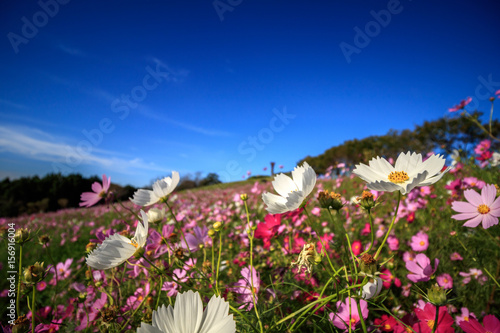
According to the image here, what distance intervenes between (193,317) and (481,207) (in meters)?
0.93

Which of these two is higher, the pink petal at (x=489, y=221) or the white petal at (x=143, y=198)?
the white petal at (x=143, y=198)

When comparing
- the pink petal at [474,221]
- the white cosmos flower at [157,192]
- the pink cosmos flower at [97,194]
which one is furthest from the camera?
the pink cosmos flower at [97,194]

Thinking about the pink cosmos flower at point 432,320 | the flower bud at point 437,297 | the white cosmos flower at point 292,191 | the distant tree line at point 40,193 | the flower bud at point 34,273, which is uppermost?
the distant tree line at point 40,193

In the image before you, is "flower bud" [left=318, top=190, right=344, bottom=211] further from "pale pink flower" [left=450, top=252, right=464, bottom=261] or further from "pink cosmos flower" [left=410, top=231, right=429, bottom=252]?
"pale pink flower" [left=450, top=252, right=464, bottom=261]

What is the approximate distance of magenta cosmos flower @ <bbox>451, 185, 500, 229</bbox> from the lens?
68 centimetres

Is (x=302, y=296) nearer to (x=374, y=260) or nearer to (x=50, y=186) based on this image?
(x=374, y=260)

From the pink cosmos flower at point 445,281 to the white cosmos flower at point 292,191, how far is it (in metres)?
1.01

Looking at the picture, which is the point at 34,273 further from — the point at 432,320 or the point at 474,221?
the point at 474,221

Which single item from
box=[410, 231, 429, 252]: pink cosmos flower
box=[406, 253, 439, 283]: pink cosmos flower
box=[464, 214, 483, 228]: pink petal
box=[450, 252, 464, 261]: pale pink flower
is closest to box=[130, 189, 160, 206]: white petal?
→ box=[406, 253, 439, 283]: pink cosmos flower

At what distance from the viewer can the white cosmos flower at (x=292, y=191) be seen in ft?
1.81

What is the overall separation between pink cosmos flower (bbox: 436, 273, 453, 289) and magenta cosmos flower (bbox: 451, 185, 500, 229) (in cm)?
51

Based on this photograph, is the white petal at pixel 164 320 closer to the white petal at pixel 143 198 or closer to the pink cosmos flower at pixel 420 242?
the white petal at pixel 143 198

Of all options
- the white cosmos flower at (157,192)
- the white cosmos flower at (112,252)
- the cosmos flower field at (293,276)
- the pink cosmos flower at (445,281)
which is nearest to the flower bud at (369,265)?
the cosmos flower field at (293,276)

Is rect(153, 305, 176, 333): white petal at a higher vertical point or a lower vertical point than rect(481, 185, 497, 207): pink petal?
lower
